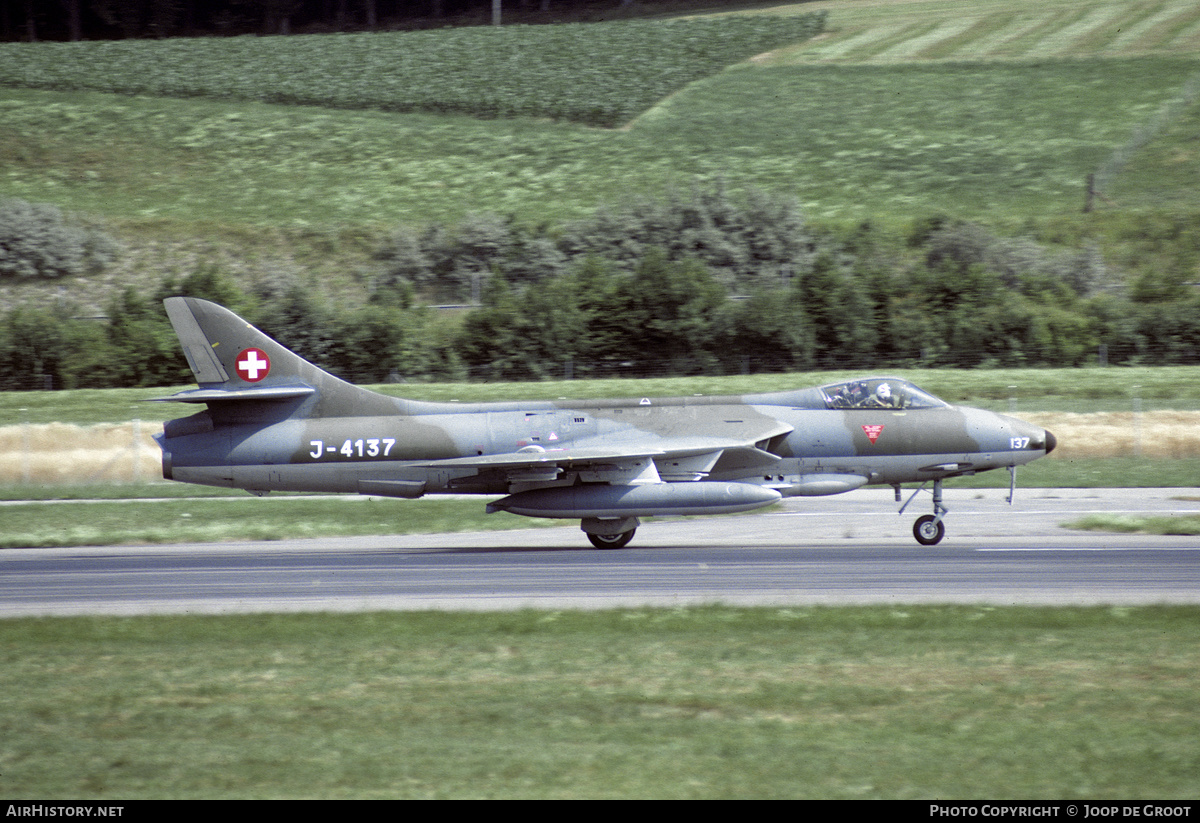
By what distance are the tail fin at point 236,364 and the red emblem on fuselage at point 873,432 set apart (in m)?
9.23

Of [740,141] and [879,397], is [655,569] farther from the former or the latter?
[740,141]

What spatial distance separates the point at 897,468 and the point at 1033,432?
245cm

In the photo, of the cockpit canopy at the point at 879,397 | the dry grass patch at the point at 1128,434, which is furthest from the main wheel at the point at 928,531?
the dry grass patch at the point at 1128,434

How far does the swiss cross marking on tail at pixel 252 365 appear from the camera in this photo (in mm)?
21078

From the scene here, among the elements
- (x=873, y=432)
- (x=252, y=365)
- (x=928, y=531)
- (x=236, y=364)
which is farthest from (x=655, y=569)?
(x=236, y=364)

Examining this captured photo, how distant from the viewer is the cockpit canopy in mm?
21484

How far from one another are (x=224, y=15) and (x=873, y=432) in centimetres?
9660

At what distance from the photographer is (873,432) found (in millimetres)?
21219

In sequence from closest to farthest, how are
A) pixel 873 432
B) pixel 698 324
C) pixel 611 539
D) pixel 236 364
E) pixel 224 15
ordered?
pixel 236 364
pixel 873 432
pixel 611 539
pixel 698 324
pixel 224 15

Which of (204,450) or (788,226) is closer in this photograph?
(204,450)

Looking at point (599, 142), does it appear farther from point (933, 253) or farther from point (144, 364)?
point (144, 364)

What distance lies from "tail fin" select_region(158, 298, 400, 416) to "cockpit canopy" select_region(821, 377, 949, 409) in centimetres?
881

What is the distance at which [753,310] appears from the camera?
47.7 m

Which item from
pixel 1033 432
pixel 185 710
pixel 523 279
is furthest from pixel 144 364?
pixel 185 710
